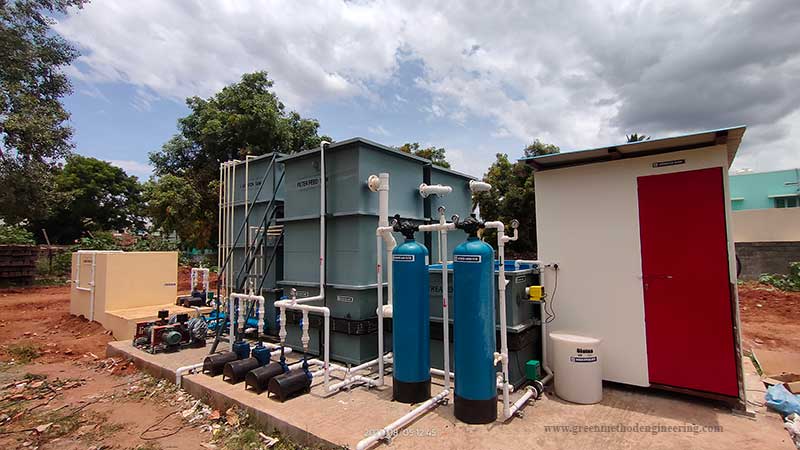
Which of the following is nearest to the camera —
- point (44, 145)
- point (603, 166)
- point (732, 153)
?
point (732, 153)

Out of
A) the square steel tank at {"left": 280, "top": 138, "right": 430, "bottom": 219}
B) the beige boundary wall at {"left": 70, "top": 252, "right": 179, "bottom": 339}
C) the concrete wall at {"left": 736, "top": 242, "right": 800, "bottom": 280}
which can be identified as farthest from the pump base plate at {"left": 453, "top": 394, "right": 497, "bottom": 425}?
the concrete wall at {"left": 736, "top": 242, "right": 800, "bottom": 280}

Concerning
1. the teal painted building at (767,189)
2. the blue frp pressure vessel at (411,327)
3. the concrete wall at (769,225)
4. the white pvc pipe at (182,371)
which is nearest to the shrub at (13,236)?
the white pvc pipe at (182,371)

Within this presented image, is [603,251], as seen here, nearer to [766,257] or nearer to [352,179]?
[352,179]

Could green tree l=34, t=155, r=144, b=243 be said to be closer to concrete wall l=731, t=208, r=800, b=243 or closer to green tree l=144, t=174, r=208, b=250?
green tree l=144, t=174, r=208, b=250

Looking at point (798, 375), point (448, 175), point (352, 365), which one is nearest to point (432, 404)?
point (352, 365)

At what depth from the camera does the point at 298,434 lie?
124 inches

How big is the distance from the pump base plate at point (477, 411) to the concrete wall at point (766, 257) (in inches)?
571

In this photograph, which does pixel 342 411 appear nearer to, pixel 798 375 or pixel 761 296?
pixel 798 375

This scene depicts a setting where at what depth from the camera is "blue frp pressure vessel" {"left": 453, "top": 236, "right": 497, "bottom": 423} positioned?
3289 millimetres

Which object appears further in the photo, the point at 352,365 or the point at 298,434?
the point at 352,365

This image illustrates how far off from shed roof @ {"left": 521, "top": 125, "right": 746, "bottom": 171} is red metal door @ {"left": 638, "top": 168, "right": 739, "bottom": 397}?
0.92 feet

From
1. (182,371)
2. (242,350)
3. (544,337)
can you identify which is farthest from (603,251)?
(182,371)

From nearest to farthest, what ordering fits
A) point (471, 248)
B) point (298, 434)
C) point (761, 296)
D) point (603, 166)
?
point (298, 434)
point (471, 248)
point (603, 166)
point (761, 296)

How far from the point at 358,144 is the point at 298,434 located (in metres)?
3.30
